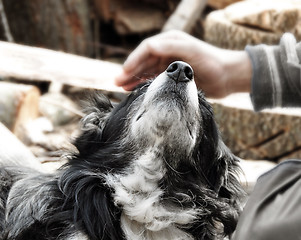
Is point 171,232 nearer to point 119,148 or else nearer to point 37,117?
point 119,148

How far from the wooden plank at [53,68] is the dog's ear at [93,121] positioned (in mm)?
132

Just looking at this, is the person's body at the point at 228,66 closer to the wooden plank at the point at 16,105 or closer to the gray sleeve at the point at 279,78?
the gray sleeve at the point at 279,78

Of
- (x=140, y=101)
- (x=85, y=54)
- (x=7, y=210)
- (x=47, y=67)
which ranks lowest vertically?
(x=85, y=54)

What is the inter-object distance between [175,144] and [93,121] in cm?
46

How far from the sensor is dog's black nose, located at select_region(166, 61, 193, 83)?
2346 millimetres

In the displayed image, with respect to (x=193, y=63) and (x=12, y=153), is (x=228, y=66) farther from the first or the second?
(x=12, y=153)

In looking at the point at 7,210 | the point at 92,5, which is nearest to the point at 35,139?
the point at 7,210

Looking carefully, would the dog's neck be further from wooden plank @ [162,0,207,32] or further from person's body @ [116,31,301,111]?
wooden plank @ [162,0,207,32]

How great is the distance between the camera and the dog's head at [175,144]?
2354 mm

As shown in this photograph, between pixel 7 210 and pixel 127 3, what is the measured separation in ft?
18.5

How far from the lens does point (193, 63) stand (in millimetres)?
2699

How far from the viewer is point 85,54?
7375 mm

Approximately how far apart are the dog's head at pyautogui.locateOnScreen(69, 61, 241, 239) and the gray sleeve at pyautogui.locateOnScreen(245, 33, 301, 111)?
281mm

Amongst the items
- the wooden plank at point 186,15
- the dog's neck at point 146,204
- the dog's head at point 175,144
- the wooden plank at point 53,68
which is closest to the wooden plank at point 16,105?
the wooden plank at point 53,68
